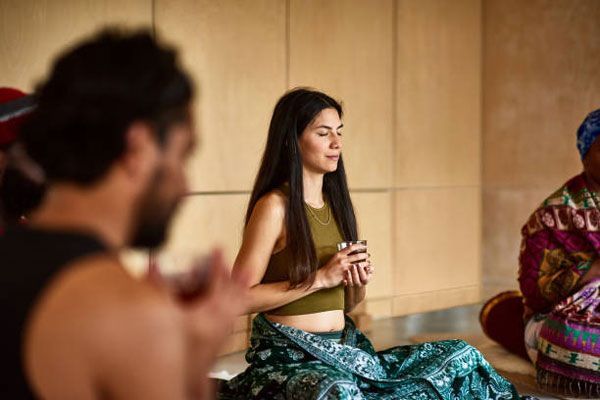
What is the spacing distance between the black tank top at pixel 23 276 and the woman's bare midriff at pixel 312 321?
1907mm

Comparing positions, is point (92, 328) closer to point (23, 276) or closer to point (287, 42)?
point (23, 276)

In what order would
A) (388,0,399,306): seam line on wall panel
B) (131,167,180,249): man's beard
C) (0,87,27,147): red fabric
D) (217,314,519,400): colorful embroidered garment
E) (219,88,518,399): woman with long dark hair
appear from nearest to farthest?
1. (131,167,180,249): man's beard
2. (0,87,27,147): red fabric
3. (217,314,519,400): colorful embroidered garment
4. (219,88,518,399): woman with long dark hair
5. (388,0,399,306): seam line on wall panel

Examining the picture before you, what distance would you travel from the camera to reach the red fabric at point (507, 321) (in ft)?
16.5

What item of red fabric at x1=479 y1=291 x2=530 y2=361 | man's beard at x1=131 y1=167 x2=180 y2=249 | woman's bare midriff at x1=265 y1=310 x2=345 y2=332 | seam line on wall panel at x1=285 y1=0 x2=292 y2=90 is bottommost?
red fabric at x1=479 y1=291 x2=530 y2=361

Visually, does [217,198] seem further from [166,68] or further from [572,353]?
[166,68]

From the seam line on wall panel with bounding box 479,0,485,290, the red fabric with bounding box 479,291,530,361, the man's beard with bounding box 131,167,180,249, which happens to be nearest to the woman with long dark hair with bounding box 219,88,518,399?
the man's beard with bounding box 131,167,180,249

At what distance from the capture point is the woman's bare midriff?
3061 mm

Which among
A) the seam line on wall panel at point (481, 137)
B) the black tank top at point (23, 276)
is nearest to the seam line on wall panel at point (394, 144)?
the seam line on wall panel at point (481, 137)

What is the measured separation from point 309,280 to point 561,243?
1792 millimetres

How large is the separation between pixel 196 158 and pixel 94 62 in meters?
3.73

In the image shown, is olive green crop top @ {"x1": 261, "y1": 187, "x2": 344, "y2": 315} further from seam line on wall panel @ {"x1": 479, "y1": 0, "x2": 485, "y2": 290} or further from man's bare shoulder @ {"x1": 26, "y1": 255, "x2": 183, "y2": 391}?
seam line on wall panel @ {"x1": 479, "y1": 0, "x2": 485, "y2": 290}

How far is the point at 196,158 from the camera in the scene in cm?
495

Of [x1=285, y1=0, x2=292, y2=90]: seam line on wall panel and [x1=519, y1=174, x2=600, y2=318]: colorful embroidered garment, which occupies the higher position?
[x1=285, y1=0, x2=292, y2=90]: seam line on wall panel

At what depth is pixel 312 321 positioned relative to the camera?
3.07m
